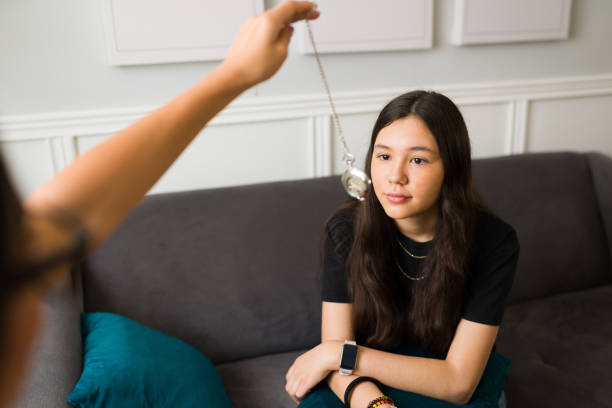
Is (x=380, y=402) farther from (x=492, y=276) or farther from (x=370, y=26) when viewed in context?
(x=370, y=26)

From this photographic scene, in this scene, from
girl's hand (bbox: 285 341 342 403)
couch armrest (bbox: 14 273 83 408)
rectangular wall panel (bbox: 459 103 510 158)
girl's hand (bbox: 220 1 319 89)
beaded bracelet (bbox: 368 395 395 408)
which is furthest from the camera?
rectangular wall panel (bbox: 459 103 510 158)

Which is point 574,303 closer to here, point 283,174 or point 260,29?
point 283,174

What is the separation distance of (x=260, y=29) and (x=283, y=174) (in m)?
1.64

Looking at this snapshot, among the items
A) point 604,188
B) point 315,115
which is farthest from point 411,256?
point 604,188

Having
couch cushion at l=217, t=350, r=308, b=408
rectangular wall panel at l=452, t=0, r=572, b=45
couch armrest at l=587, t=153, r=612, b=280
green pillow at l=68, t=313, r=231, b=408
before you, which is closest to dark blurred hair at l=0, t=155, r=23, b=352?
green pillow at l=68, t=313, r=231, b=408

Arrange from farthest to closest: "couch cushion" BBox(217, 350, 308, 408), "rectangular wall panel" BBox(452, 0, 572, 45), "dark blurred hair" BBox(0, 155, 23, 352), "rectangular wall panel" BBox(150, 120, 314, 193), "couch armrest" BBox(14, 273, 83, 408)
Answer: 1. "rectangular wall panel" BBox(452, 0, 572, 45)
2. "rectangular wall panel" BBox(150, 120, 314, 193)
3. "couch cushion" BBox(217, 350, 308, 408)
4. "couch armrest" BBox(14, 273, 83, 408)
5. "dark blurred hair" BBox(0, 155, 23, 352)

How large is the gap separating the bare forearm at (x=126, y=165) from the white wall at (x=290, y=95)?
128 centimetres

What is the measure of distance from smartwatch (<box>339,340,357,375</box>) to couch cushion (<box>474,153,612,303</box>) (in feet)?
3.56

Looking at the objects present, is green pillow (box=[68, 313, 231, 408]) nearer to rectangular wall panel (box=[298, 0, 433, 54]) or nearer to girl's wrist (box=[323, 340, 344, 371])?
girl's wrist (box=[323, 340, 344, 371])

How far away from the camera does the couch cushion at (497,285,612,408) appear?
1651 millimetres

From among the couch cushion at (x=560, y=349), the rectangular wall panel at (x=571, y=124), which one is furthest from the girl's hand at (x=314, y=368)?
the rectangular wall panel at (x=571, y=124)

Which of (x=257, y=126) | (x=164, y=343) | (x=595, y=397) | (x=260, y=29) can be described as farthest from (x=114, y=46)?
(x=595, y=397)

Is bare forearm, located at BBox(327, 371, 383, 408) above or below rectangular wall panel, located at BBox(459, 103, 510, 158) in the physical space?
below

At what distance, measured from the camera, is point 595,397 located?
164 centimetres
